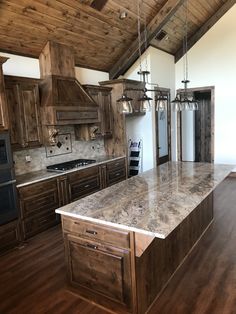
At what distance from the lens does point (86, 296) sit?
250 centimetres

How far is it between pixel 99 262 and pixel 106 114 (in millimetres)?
3824

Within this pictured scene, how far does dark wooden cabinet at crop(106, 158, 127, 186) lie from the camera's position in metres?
5.37

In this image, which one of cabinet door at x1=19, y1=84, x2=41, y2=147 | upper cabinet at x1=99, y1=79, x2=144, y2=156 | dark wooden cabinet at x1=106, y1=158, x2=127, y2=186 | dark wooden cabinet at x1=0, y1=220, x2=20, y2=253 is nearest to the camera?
dark wooden cabinet at x1=0, y1=220, x2=20, y2=253

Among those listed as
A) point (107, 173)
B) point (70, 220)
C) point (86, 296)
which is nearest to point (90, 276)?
point (86, 296)

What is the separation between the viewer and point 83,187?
4.71 metres

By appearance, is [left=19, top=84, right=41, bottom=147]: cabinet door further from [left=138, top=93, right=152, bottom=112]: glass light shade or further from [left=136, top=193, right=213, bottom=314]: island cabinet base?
[left=136, top=193, right=213, bottom=314]: island cabinet base

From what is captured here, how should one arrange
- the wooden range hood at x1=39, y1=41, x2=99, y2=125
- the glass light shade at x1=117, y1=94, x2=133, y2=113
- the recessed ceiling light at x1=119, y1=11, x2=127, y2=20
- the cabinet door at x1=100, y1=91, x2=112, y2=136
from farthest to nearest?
the cabinet door at x1=100, y1=91, x2=112, y2=136, the recessed ceiling light at x1=119, y1=11, x2=127, y2=20, the wooden range hood at x1=39, y1=41, x2=99, y2=125, the glass light shade at x1=117, y1=94, x2=133, y2=113

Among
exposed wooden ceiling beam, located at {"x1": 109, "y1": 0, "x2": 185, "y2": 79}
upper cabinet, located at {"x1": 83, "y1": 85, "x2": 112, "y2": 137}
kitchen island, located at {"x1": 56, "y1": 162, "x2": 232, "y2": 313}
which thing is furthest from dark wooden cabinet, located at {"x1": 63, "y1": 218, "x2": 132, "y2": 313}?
exposed wooden ceiling beam, located at {"x1": 109, "y1": 0, "x2": 185, "y2": 79}

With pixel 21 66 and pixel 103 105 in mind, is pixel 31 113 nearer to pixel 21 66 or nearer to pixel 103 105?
pixel 21 66

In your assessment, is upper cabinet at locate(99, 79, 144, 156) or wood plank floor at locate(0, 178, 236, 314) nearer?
wood plank floor at locate(0, 178, 236, 314)

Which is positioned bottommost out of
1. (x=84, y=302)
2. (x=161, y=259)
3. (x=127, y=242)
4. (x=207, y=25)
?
(x=84, y=302)

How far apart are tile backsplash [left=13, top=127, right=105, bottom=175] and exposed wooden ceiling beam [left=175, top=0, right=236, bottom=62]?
3.50 metres

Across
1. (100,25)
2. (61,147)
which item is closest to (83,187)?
(61,147)

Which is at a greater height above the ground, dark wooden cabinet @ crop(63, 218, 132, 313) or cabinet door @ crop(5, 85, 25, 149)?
cabinet door @ crop(5, 85, 25, 149)
